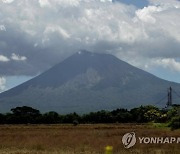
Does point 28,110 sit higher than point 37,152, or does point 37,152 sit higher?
point 28,110

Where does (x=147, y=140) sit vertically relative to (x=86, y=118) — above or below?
below

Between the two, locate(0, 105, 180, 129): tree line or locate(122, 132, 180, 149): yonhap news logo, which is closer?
locate(122, 132, 180, 149): yonhap news logo

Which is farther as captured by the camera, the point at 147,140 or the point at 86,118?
the point at 86,118

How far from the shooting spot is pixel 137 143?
2489 centimetres

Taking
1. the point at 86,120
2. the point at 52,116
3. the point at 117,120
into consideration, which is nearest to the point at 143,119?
the point at 117,120

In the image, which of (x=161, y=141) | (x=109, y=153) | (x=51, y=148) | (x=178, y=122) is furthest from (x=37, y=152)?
(x=178, y=122)

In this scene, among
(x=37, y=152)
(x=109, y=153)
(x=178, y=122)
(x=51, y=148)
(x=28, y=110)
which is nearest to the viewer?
(x=109, y=153)

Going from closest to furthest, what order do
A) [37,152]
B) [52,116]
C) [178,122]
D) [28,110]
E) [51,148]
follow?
[37,152]
[51,148]
[178,122]
[52,116]
[28,110]

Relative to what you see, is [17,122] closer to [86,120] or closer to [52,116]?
[52,116]

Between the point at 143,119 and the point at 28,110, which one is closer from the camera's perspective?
the point at 143,119

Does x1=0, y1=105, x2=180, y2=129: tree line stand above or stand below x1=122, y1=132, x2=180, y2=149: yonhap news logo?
above

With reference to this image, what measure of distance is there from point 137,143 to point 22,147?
6.45 metres

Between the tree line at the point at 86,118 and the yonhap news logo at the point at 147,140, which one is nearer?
the yonhap news logo at the point at 147,140

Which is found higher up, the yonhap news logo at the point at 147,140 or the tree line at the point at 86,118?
the tree line at the point at 86,118
